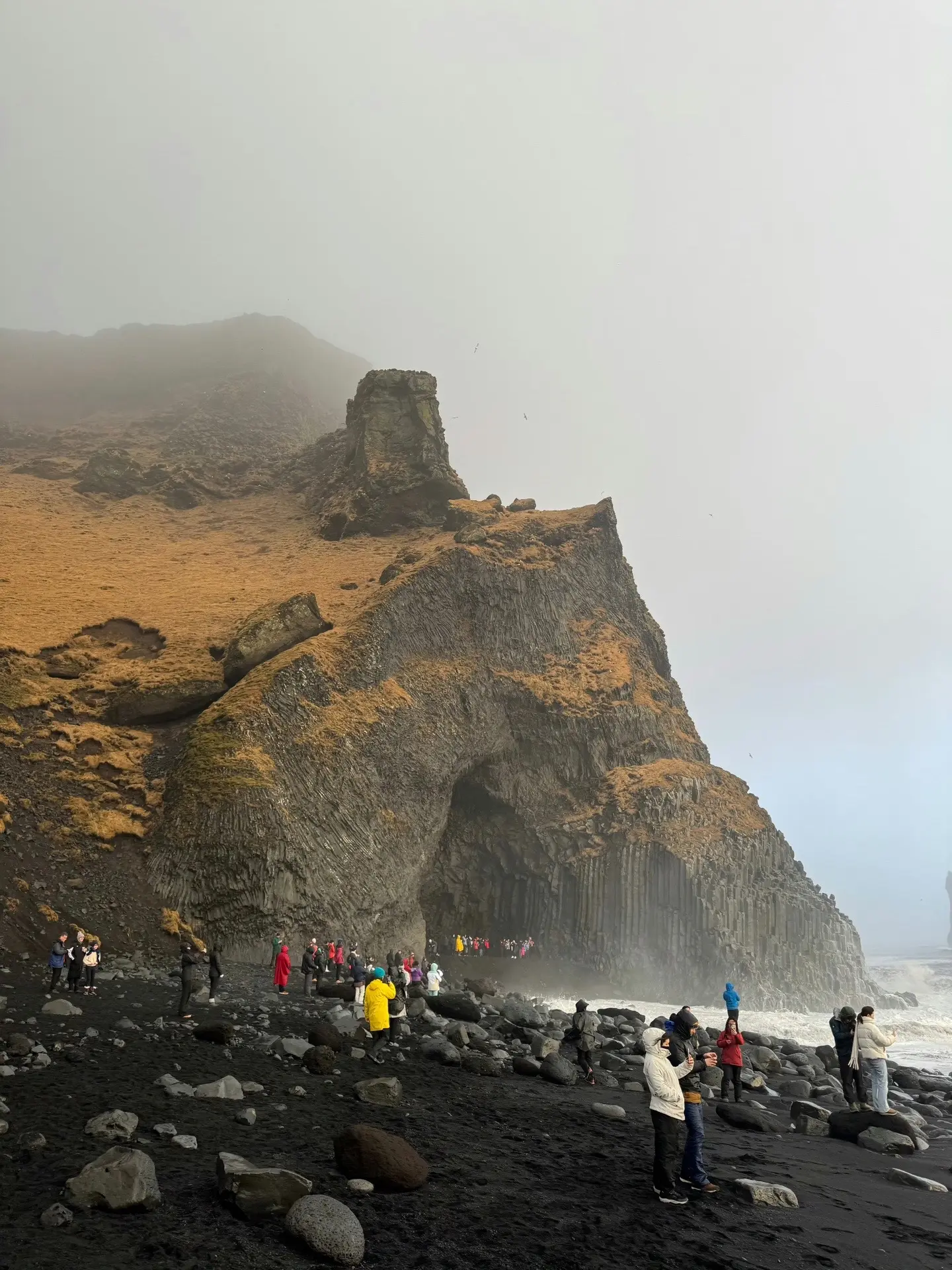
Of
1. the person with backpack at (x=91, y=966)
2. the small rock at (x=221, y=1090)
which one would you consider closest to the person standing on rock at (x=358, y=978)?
the person with backpack at (x=91, y=966)

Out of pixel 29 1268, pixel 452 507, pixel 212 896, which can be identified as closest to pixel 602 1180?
pixel 29 1268

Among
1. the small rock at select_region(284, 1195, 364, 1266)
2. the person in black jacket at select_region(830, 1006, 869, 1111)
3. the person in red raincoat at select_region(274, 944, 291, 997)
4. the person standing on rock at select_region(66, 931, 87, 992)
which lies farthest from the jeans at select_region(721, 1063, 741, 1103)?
the person standing on rock at select_region(66, 931, 87, 992)

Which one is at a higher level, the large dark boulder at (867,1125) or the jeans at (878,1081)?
the jeans at (878,1081)

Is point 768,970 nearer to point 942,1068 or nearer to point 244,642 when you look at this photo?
point 942,1068

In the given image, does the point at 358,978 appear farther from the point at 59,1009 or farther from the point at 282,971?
the point at 59,1009

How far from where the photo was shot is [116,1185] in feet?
24.0

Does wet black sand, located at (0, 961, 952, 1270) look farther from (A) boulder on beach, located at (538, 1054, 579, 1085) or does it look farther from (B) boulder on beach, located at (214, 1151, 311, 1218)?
(A) boulder on beach, located at (538, 1054, 579, 1085)

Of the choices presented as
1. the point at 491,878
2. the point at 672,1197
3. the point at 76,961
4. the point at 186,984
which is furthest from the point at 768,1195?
the point at 491,878

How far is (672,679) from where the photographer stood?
240 feet

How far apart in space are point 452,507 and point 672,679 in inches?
1043

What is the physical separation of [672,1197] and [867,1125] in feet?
26.8

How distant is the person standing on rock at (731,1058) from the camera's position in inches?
674

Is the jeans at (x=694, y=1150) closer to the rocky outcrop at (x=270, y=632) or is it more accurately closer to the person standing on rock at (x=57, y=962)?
the person standing on rock at (x=57, y=962)

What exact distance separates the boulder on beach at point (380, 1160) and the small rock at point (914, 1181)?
7.68 m
